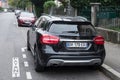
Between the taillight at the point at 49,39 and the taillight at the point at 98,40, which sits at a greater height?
the taillight at the point at 49,39

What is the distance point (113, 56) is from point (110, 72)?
2.64 metres

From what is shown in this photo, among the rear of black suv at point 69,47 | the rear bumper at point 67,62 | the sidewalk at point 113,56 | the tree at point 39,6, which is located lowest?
the tree at point 39,6

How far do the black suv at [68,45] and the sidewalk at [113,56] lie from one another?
2.58 feet

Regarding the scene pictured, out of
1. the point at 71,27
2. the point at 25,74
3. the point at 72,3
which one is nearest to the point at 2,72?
the point at 25,74

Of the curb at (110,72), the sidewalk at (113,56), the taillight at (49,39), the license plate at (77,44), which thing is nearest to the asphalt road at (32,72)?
the curb at (110,72)

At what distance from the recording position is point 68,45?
8641 millimetres

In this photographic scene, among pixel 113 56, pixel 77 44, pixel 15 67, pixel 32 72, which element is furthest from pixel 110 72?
pixel 15 67

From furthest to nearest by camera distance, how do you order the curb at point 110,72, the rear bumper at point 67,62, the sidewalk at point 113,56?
the sidewalk at point 113,56
the rear bumper at point 67,62
the curb at point 110,72

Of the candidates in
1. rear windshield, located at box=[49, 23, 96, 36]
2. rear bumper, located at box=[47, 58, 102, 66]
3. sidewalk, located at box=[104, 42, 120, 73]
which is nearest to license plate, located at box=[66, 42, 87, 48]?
rear windshield, located at box=[49, 23, 96, 36]

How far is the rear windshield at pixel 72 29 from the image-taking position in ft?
29.1

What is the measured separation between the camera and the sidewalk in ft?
31.8

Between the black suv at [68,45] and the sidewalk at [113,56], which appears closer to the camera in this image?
the black suv at [68,45]

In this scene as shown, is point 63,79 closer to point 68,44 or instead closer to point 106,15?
point 68,44

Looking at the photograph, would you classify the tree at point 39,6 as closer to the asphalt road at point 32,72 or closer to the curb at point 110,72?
the asphalt road at point 32,72
